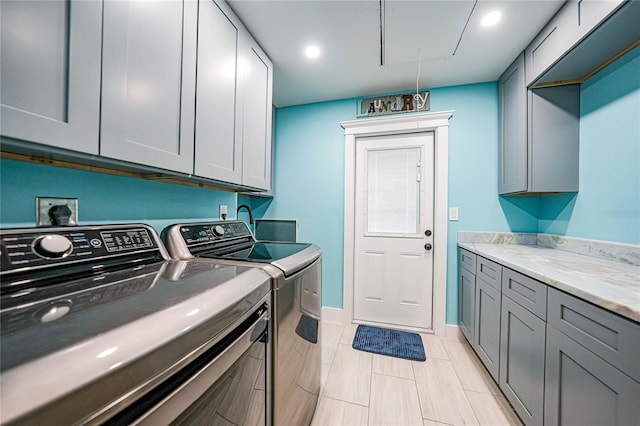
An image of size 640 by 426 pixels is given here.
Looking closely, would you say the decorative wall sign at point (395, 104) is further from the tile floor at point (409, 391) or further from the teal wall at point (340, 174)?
the tile floor at point (409, 391)

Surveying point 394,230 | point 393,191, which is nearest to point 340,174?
point 393,191

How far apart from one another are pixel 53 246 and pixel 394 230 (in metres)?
2.47

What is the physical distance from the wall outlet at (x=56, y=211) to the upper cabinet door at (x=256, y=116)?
2.80ft

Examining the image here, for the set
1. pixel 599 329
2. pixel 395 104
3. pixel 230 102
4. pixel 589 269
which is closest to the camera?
pixel 599 329

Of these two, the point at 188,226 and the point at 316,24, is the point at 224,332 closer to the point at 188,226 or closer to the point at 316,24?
the point at 188,226

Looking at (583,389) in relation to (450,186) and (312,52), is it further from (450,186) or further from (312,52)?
(312,52)

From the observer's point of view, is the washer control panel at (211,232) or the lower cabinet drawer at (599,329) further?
the washer control panel at (211,232)

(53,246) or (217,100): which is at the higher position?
(217,100)

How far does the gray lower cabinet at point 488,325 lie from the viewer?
1577mm

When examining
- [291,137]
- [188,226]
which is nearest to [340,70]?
[291,137]

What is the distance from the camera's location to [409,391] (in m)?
1.63

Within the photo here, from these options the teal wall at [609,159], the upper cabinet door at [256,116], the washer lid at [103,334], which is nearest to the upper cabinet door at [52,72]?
the washer lid at [103,334]

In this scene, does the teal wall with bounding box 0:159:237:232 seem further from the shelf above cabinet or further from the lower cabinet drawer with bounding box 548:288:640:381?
the shelf above cabinet

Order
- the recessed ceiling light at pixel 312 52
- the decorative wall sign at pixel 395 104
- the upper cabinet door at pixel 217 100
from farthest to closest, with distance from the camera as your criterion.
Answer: the decorative wall sign at pixel 395 104
the recessed ceiling light at pixel 312 52
the upper cabinet door at pixel 217 100
